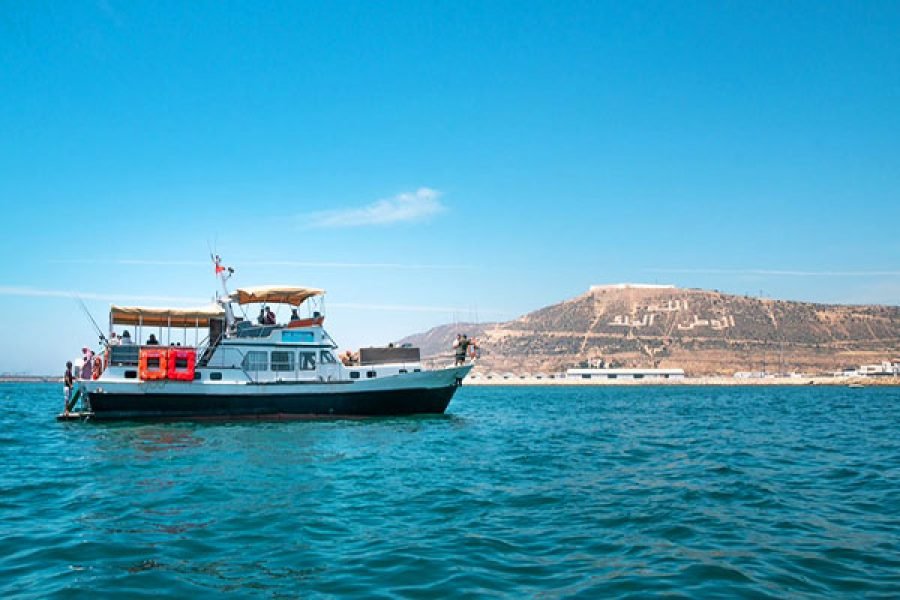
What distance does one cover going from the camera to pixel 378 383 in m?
34.5

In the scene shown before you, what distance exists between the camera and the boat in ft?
104

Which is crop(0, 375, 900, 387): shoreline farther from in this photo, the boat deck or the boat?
the boat deck

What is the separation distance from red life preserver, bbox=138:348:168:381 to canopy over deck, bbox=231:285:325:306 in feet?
16.0

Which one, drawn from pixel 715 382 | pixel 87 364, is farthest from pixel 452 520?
pixel 715 382

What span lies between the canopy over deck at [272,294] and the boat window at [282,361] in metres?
3.09

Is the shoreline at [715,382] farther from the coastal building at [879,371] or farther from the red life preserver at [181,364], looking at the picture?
the red life preserver at [181,364]

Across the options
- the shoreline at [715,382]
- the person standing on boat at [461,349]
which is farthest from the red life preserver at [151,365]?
the shoreline at [715,382]

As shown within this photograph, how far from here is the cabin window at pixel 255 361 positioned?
110 feet

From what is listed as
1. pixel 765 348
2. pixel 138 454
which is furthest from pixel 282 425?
pixel 765 348

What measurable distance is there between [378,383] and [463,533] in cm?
2457

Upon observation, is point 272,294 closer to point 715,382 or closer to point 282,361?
point 282,361

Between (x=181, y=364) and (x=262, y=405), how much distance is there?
4401 mm

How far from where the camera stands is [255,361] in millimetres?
33500

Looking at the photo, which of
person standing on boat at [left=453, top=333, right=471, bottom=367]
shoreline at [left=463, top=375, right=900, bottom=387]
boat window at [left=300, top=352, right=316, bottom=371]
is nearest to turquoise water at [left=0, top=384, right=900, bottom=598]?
boat window at [left=300, top=352, right=316, bottom=371]
